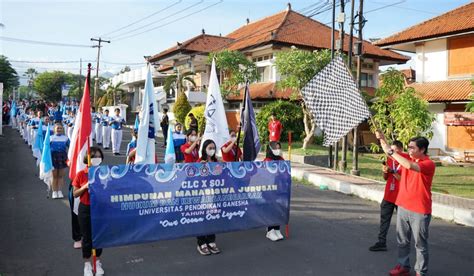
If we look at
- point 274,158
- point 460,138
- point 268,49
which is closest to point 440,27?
point 460,138

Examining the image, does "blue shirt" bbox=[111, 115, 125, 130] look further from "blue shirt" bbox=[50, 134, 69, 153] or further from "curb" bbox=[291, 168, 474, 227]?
"curb" bbox=[291, 168, 474, 227]

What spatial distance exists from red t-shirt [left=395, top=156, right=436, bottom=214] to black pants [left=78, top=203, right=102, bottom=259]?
3.90m

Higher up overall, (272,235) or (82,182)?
(82,182)

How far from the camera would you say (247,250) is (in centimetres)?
625

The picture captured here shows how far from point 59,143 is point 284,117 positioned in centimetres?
1238

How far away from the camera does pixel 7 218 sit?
767 cm

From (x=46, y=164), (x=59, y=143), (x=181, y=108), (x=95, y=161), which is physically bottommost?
(x=46, y=164)

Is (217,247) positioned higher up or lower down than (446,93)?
lower down

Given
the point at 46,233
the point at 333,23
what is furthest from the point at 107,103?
the point at 46,233

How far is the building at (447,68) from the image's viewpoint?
709 inches

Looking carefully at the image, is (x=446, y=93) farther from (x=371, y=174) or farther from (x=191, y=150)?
(x=191, y=150)

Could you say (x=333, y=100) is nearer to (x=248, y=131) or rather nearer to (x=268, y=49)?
(x=248, y=131)

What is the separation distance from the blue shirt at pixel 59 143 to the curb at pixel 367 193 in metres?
6.68

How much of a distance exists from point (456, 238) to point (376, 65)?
23.2 metres
